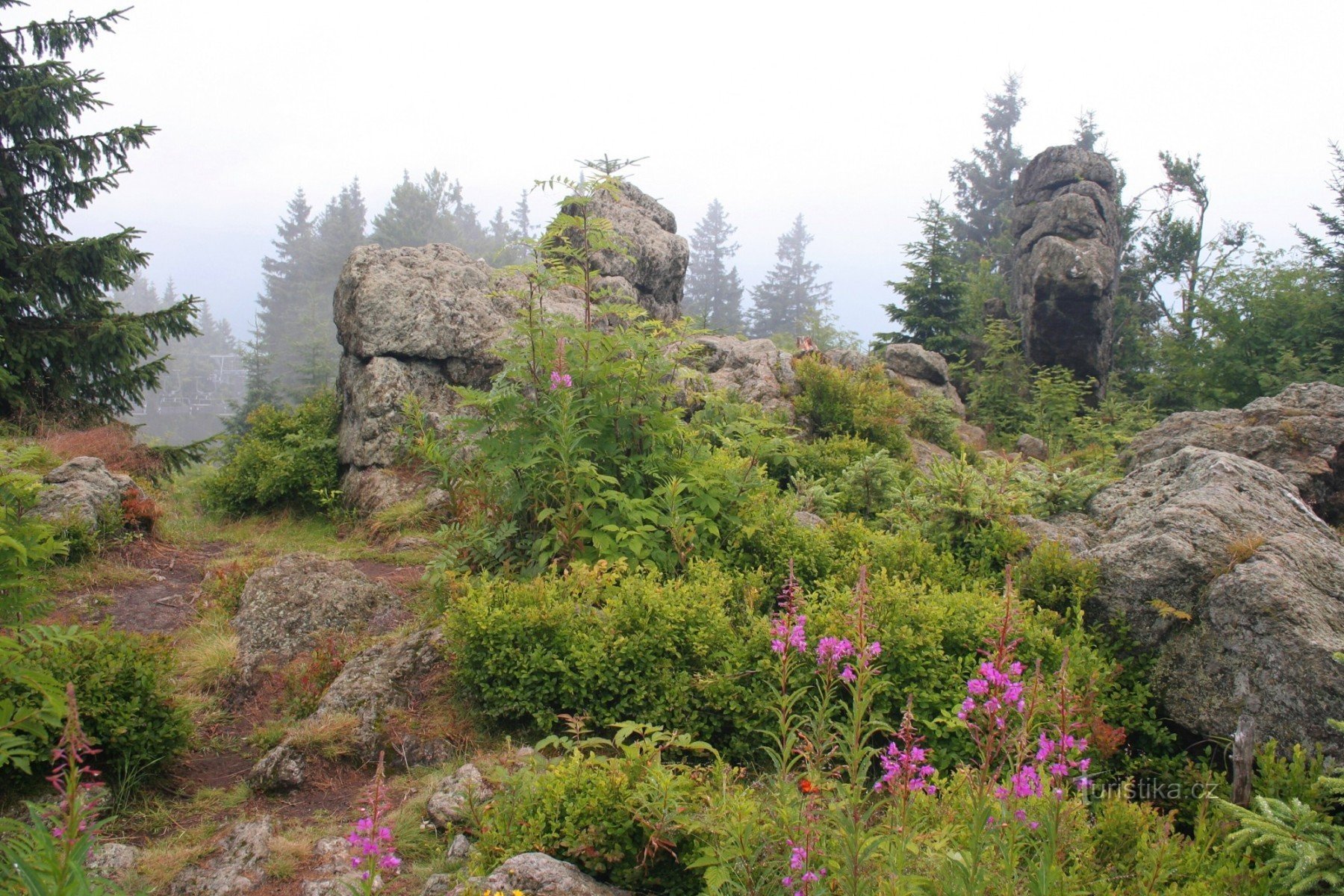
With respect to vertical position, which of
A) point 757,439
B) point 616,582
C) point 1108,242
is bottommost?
point 616,582

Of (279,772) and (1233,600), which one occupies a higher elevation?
(1233,600)

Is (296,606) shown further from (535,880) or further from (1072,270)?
(1072,270)

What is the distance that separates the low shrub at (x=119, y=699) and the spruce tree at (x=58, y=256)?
28.8 feet

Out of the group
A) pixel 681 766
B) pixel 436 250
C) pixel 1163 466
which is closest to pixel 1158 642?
pixel 1163 466

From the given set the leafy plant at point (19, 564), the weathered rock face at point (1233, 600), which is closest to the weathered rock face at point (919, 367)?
the weathered rock face at point (1233, 600)

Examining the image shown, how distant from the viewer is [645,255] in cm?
1303

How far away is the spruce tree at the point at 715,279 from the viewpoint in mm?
60219

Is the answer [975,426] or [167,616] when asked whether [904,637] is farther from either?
[975,426]

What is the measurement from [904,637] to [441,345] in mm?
8218

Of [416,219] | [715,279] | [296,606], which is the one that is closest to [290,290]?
[416,219]

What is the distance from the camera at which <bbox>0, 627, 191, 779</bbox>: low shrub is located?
3986mm

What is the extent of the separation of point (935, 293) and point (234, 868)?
19.3 metres

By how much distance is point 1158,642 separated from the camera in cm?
505

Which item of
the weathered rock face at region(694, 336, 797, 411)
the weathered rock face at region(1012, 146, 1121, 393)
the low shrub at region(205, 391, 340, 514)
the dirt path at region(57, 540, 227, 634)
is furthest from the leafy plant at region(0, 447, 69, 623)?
the weathered rock face at region(1012, 146, 1121, 393)
